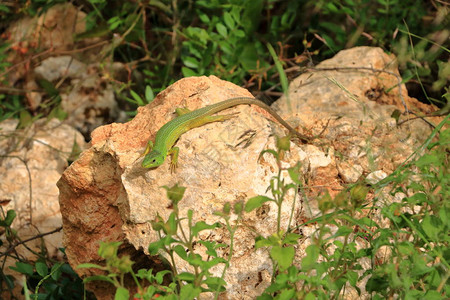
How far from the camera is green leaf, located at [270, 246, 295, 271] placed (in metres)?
2.47

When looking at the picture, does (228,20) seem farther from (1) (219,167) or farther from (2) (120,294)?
(2) (120,294)

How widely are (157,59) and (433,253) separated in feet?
16.0

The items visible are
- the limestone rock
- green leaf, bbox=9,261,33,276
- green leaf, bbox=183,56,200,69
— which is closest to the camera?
the limestone rock

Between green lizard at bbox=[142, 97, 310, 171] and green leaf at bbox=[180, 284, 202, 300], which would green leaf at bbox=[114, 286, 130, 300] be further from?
green lizard at bbox=[142, 97, 310, 171]

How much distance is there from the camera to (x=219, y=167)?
139 inches

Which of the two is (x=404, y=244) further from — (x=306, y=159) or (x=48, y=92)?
(x=48, y=92)

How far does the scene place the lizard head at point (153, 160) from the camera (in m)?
3.61

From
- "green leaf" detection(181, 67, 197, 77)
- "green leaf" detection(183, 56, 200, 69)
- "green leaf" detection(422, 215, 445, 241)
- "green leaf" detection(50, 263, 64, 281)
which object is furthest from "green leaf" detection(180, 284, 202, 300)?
"green leaf" detection(183, 56, 200, 69)

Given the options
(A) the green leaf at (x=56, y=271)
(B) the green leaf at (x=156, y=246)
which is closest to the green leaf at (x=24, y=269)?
(A) the green leaf at (x=56, y=271)

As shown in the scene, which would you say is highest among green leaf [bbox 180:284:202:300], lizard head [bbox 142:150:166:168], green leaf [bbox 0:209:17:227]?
green leaf [bbox 180:284:202:300]

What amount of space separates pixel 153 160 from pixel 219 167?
46cm

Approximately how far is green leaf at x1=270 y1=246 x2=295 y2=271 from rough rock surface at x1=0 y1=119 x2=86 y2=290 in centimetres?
326

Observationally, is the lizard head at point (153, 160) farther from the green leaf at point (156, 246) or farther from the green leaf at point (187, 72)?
the green leaf at point (187, 72)

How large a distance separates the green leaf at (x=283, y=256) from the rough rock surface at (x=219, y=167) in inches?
19.4
